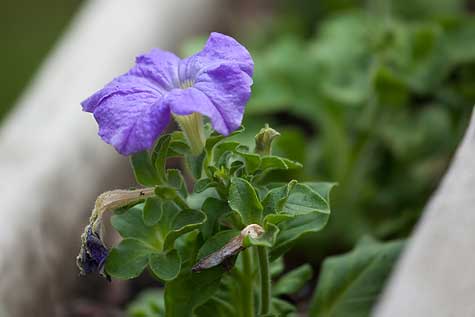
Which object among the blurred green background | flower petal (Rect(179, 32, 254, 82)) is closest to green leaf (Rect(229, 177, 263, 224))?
flower petal (Rect(179, 32, 254, 82))

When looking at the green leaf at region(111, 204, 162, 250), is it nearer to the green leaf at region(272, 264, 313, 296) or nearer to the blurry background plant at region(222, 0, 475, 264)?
the green leaf at region(272, 264, 313, 296)

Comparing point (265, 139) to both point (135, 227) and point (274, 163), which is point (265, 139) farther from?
point (135, 227)

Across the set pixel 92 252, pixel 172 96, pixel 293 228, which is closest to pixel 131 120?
pixel 172 96

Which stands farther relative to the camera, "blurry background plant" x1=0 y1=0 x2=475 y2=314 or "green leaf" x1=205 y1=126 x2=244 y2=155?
"blurry background plant" x1=0 y1=0 x2=475 y2=314

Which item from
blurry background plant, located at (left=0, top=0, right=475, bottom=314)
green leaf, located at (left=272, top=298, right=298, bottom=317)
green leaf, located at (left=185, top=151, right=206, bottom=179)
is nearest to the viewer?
green leaf, located at (left=185, top=151, right=206, bottom=179)

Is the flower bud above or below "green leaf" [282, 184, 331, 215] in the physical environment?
above

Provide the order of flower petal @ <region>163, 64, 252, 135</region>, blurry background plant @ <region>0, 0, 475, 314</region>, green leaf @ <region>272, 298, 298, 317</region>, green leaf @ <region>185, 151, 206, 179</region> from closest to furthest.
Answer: flower petal @ <region>163, 64, 252, 135</region> < green leaf @ <region>185, 151, 206, 179</region> < green leaf @ <region>272, 298, 298, 317</region> < blurry background plant @ <region>0, 0, 475, 314</region>

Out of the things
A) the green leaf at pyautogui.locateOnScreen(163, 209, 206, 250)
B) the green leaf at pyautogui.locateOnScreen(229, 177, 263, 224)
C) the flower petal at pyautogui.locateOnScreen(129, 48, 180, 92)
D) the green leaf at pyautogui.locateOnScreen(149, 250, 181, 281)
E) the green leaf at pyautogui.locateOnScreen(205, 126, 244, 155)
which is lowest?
the green leaf at pyautogui.locateOnScreen(149, 250, 181, 281)
